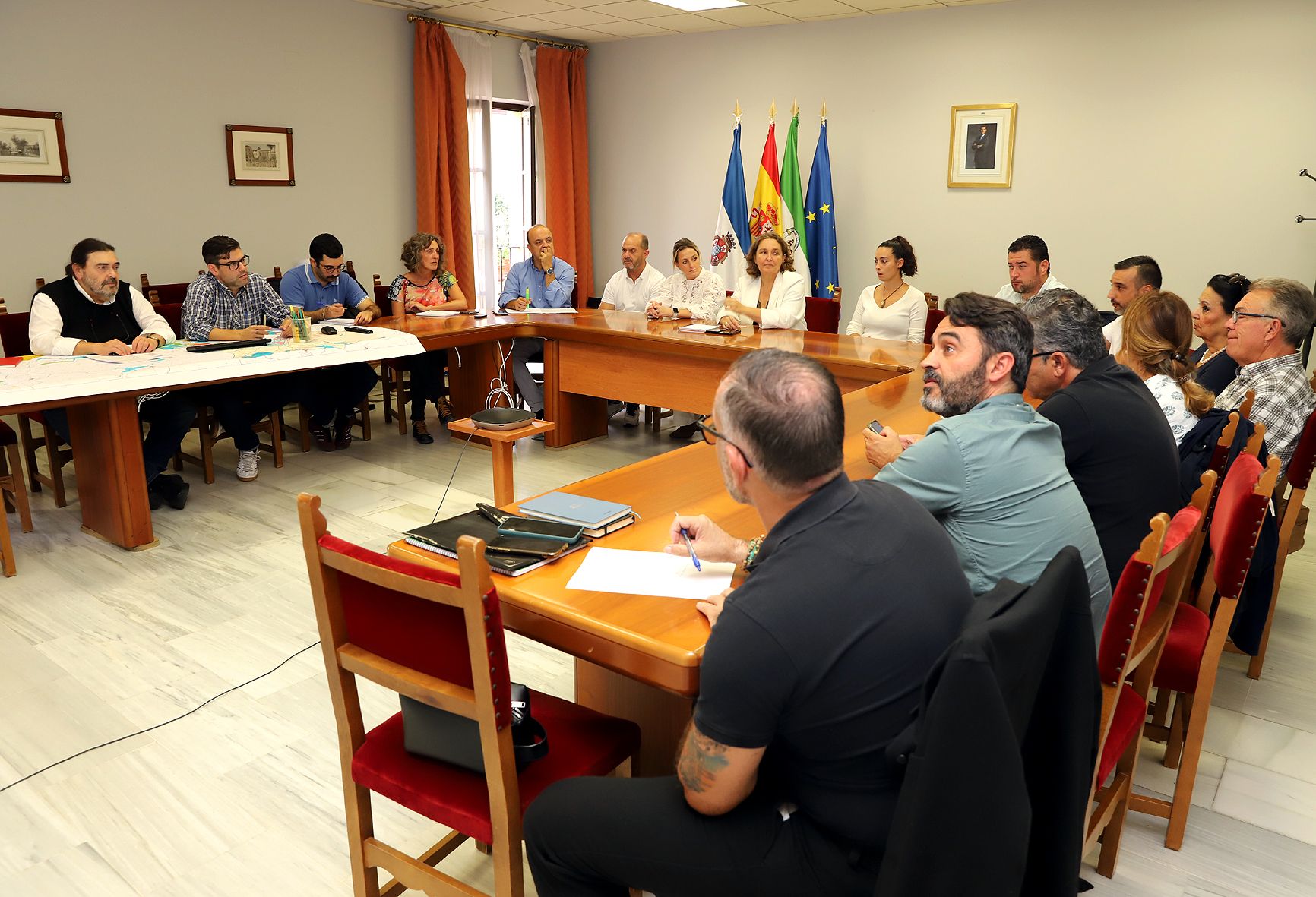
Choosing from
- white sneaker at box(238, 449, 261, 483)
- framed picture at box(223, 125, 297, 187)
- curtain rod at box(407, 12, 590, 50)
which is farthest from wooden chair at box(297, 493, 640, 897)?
curtain rod at box(407, 12, 590, 50)

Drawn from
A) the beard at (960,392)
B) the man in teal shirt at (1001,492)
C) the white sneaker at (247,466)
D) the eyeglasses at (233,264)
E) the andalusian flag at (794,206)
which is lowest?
the white sneaker at (247,466)

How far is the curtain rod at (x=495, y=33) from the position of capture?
6559 millimetres

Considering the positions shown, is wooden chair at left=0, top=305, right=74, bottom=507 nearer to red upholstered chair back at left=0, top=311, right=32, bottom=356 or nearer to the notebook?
red upholstered chair back at left=0, top=311, right=32, bottom=356

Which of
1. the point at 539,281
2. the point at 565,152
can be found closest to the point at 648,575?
the point at 539,281

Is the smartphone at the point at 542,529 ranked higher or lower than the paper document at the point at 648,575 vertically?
higher

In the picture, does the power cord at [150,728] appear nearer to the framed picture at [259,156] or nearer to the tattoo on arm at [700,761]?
the tattoo on arm at [700,761]

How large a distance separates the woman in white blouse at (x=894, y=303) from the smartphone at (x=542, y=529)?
3.49m

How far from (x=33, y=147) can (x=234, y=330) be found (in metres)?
1.74

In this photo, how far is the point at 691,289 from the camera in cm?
568

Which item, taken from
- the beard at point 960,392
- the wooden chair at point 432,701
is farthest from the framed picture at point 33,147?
the beard at point 960,392

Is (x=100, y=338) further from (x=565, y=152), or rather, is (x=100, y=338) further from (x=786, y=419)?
(x=565, y=152)

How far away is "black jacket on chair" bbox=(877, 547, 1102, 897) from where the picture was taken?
3.25 feet

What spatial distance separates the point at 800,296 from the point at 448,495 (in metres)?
2.28

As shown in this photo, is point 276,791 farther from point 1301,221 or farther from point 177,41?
point 1301,221
